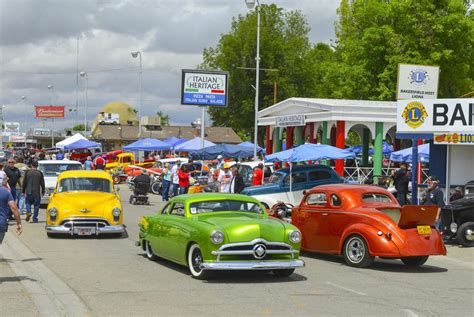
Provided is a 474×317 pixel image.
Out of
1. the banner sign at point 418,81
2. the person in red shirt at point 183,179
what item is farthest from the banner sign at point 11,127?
the banner sign at point 418,81

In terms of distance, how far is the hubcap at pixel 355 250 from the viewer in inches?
506

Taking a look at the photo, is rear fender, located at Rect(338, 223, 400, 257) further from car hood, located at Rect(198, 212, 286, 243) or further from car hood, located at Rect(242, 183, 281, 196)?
car hood, located at Rect(242, 183, 281, 196)

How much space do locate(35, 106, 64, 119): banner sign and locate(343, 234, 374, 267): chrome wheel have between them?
13743cm

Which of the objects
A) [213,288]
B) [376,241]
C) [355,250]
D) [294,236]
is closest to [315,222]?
[355,250]

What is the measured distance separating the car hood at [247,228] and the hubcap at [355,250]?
2.20m

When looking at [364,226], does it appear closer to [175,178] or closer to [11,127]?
[175,178]

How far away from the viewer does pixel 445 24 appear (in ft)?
142

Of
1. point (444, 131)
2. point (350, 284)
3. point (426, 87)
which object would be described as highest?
point (426, 87)

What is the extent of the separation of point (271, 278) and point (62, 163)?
53.7 ft

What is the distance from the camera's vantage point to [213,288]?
1034cm

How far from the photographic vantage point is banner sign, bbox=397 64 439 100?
23.6m

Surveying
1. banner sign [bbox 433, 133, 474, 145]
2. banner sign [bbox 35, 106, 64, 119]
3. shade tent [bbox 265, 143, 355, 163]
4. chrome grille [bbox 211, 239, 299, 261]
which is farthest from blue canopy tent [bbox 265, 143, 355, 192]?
banner sign [bbox 35, 106, 64, 119]

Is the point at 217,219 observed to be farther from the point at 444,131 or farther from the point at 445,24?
the point at 445,24

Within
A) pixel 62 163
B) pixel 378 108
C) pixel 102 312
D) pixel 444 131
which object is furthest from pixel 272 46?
pixel 102 312
